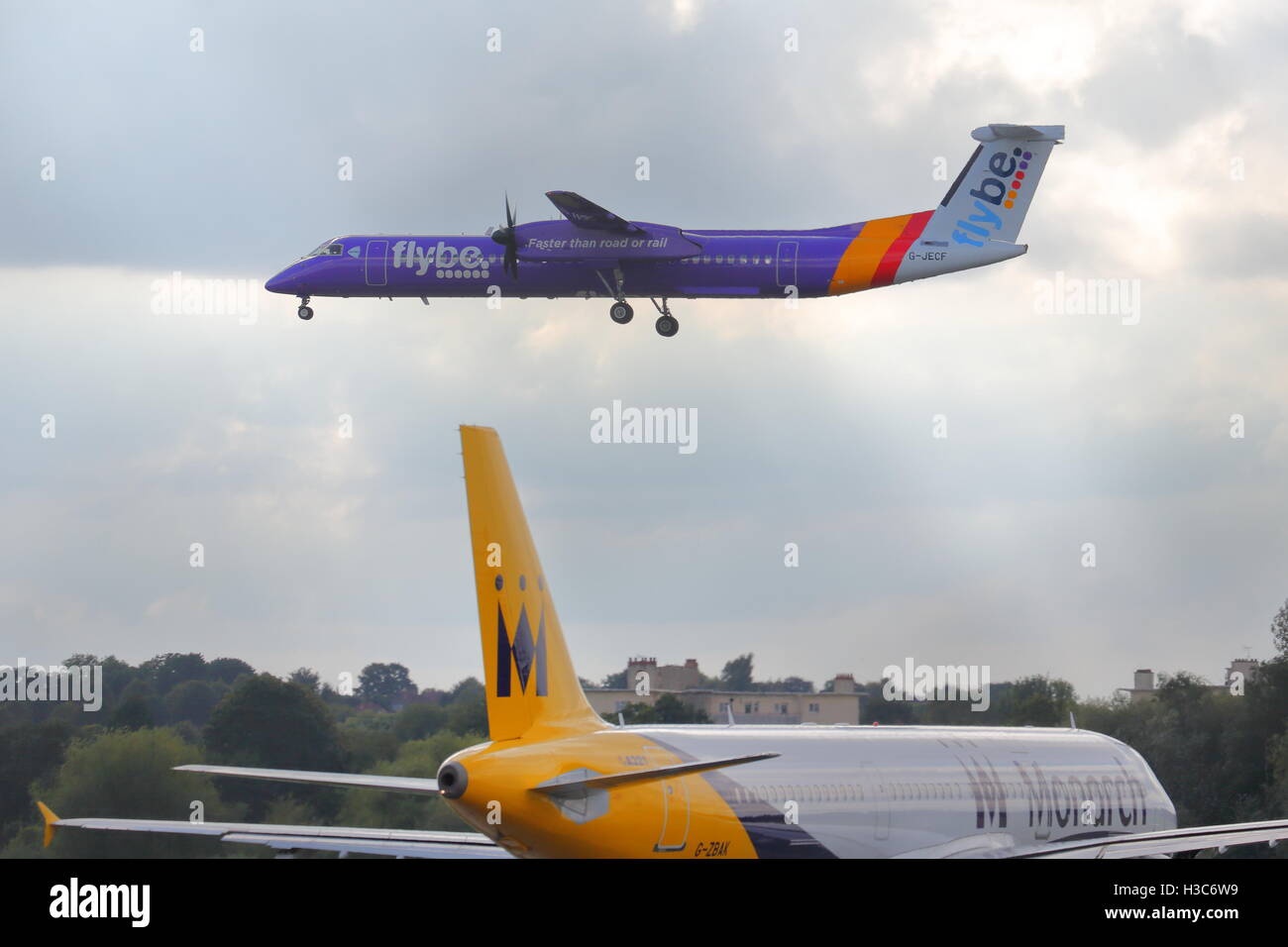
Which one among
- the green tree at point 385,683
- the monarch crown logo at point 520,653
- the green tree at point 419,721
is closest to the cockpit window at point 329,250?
the green tree at point 419,721

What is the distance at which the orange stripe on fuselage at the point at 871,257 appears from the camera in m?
45.8

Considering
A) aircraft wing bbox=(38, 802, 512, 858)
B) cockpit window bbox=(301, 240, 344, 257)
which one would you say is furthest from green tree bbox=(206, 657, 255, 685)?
aircraft wing bbox=(38, 802, 512, 858)

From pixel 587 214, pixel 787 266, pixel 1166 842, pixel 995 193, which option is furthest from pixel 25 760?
pixel 1166 842

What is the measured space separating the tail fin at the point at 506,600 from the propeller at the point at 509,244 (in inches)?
812

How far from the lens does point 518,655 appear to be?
2602 centimetres

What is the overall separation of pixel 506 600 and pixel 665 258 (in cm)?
2138

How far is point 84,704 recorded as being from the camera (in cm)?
5966

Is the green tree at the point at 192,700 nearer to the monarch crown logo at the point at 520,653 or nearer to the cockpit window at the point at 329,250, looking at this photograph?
the cockpit window at the point at 329,250

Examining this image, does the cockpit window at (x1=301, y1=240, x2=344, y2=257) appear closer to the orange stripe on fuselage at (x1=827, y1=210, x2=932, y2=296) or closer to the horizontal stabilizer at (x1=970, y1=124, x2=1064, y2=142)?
the orange stripe on fuselage at (x1=827, y1=210, x2=932, y2=296)
